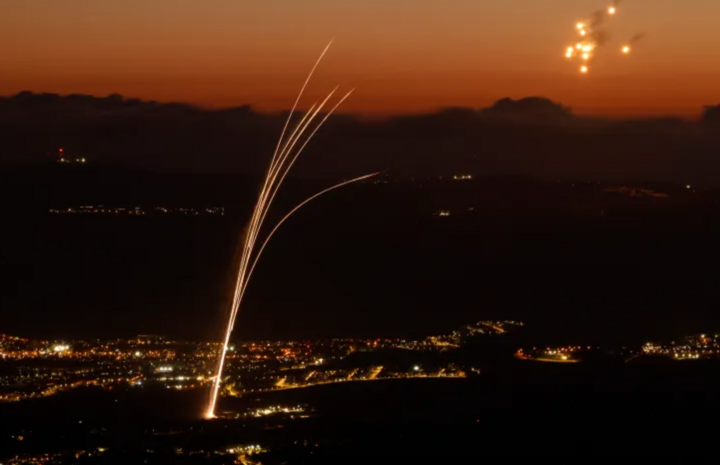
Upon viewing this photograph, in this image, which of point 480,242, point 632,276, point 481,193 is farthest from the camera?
point 481,193

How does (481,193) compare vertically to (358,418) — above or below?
above

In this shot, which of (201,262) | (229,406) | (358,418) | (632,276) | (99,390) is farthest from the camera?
(201,262)

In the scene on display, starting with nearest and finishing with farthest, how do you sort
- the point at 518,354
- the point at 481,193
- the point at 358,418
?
the point at 358,418
the point at 518,354
the point at 481,193

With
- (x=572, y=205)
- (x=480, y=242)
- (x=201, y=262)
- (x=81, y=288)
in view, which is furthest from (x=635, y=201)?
(x=81, y=288)

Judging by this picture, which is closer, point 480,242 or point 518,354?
point 518,354

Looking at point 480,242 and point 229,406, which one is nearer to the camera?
point 229,406

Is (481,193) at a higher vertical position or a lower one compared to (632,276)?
higher

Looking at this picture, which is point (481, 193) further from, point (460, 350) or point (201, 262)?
point (460, 350)

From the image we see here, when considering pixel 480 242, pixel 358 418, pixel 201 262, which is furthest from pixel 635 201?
pixel 358 418

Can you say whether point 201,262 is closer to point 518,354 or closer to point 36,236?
point 36,236
